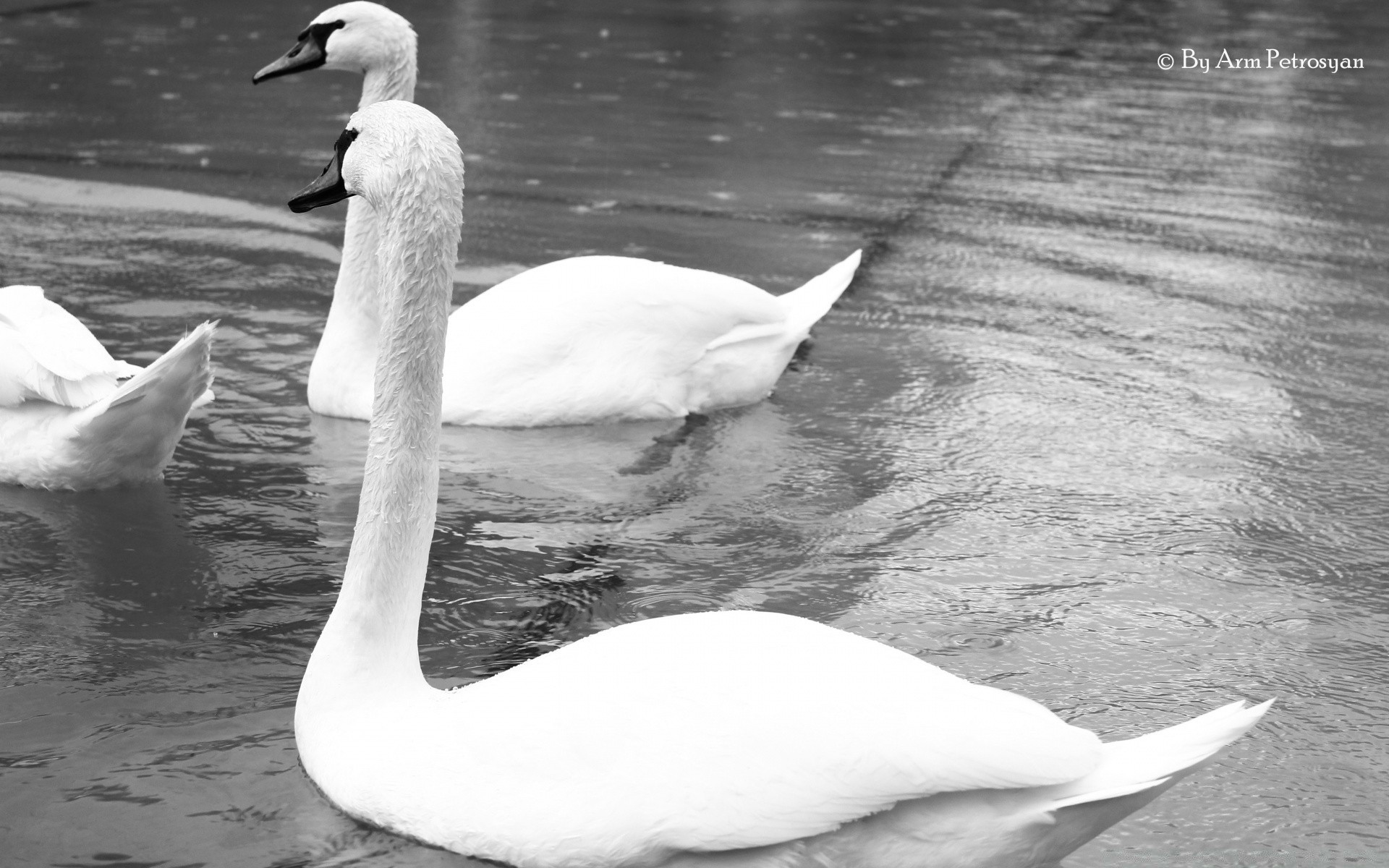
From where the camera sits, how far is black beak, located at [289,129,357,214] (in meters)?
3.67

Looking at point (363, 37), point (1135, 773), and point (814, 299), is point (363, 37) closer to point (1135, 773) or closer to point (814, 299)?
point (814, 299)

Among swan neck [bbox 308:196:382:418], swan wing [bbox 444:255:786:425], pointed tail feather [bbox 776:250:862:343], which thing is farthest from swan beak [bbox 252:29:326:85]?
pointed tail feather [bbox 776:250:862:343]

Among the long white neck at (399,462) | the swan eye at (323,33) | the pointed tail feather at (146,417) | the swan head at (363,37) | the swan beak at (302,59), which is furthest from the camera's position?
the swan beak at (302,59)

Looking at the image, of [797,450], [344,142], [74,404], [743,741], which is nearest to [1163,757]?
[743,741]

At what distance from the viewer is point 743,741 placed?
2904 mm

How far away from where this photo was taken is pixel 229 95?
37.2 feet

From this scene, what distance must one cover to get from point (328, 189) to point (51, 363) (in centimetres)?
148

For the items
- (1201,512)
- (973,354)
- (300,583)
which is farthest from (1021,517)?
(300,583)

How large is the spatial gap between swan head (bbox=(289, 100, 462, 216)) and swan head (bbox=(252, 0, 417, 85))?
8.77 ft

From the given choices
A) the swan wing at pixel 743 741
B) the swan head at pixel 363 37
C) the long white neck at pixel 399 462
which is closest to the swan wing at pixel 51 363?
the long white neck at pixel 399 462

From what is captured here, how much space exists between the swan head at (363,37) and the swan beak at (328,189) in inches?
99.0

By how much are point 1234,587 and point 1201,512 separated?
0.61 meters

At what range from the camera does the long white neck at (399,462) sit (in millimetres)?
3459

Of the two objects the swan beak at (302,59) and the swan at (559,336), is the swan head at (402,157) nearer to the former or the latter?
the swan at (559,336)
